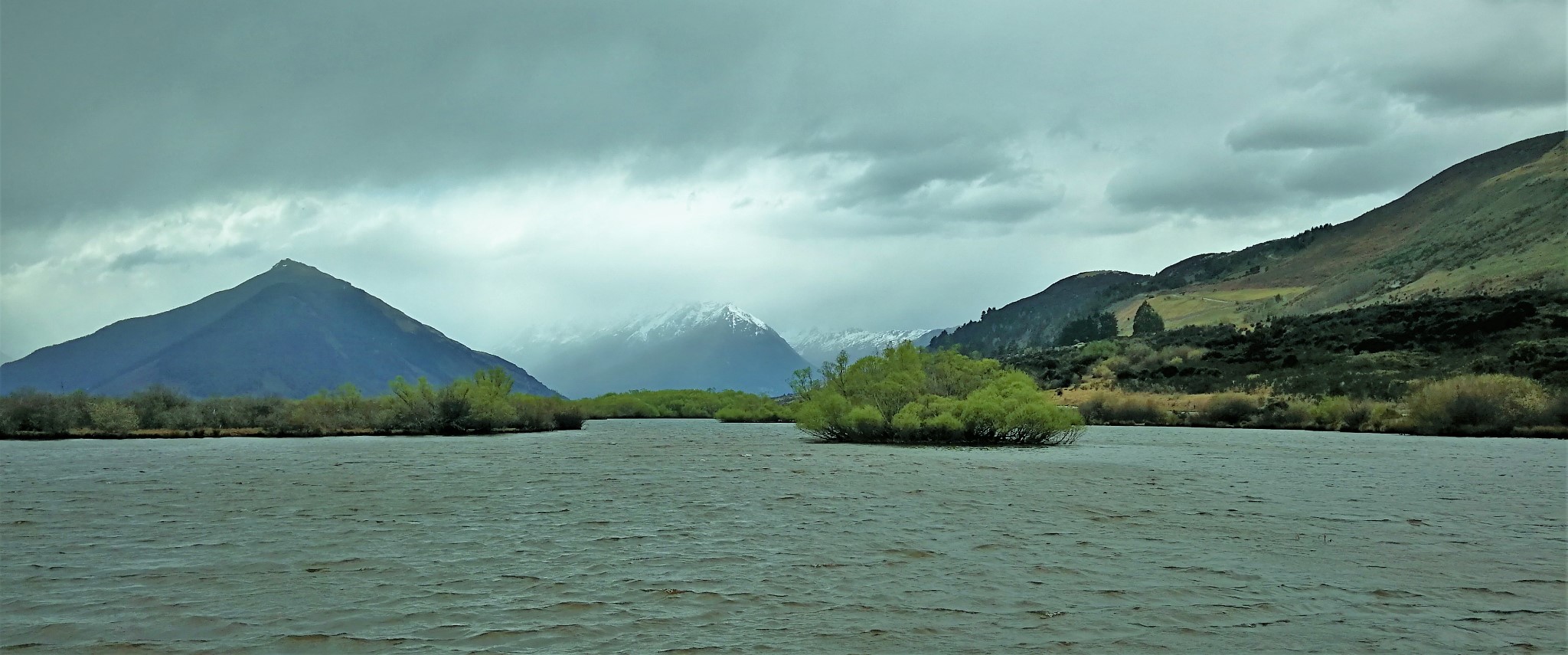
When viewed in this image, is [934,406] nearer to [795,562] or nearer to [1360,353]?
[795,562]

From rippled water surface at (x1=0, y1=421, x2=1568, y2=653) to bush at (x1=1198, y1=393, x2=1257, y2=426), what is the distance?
177 feet

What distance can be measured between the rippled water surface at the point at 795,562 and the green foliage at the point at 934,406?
22.5m

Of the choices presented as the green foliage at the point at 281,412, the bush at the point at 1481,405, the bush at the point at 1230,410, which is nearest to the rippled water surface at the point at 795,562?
the bush at the point at 1481,405

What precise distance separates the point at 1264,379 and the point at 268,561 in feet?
352

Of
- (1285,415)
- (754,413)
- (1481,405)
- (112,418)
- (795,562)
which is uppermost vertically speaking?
(112,418)

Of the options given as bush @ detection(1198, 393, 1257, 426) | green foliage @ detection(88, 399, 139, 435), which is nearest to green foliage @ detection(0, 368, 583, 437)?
green foliage @ detection(88, 399, 139, 435)

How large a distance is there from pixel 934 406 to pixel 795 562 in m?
52.1

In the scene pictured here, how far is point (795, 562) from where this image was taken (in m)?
21.2

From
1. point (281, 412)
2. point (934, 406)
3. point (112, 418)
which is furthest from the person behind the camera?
point (281, 412)

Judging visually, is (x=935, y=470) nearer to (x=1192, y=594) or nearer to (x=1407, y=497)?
(x=1407, y=497)

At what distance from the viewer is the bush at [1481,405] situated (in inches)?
2753

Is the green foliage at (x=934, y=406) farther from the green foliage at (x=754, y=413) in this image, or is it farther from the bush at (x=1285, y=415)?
the green foliage at (x=754, y=413)

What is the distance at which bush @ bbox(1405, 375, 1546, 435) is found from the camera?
69938 millimetres

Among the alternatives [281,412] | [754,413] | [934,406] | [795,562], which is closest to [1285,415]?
[934,406]
